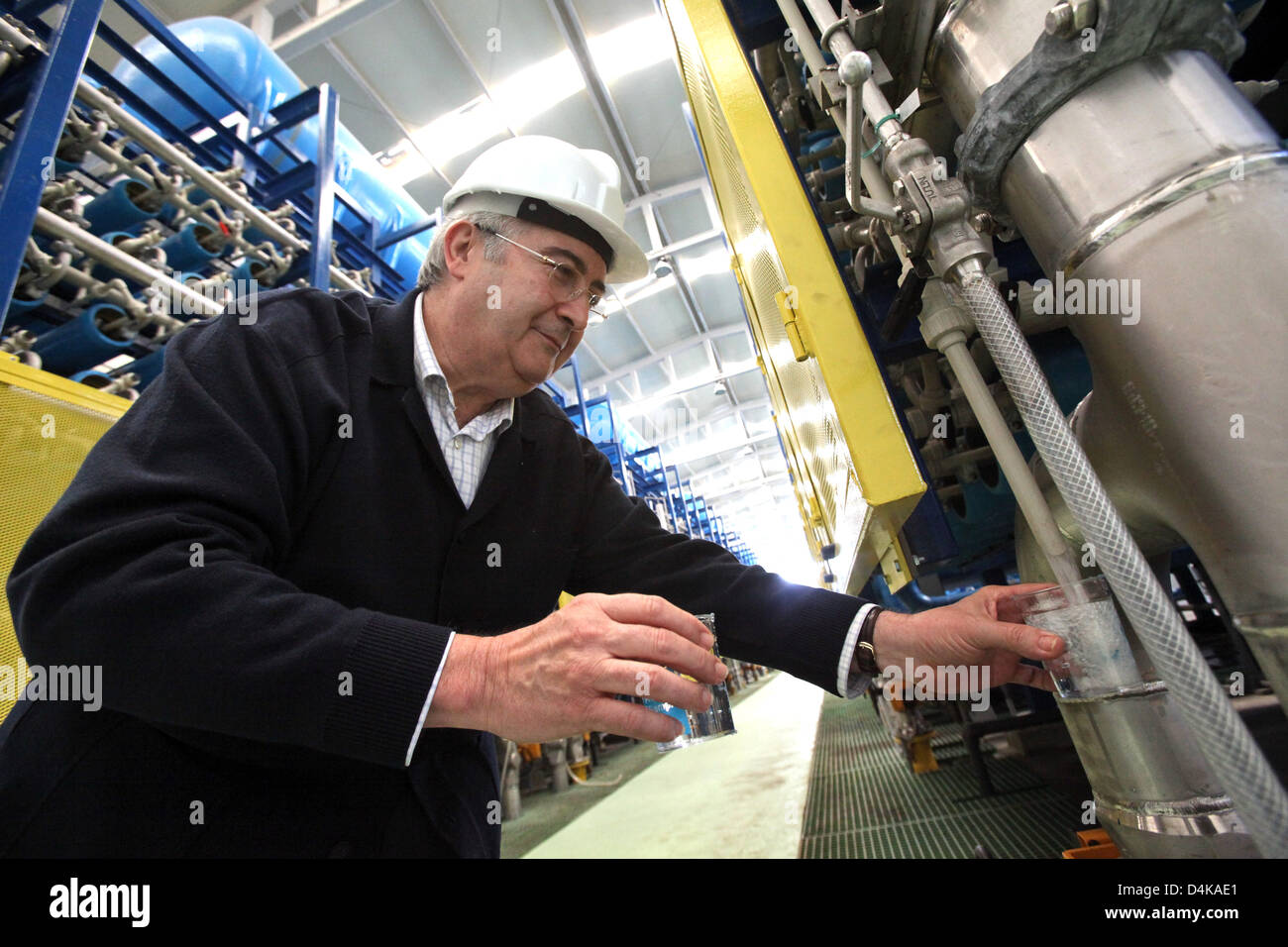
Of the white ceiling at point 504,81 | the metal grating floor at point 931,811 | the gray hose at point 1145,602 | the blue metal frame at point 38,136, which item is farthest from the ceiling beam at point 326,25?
the metal grating floor at point 931,811

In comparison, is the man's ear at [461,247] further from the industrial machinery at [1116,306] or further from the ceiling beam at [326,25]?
the ceiling beam at [326,25]

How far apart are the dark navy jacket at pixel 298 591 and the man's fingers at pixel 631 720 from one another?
0.55ft

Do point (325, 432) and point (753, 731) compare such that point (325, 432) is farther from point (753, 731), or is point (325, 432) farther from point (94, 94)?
point (753, 731)

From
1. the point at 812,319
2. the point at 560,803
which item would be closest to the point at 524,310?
the point at 812,319

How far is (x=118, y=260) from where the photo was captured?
6.55 ft

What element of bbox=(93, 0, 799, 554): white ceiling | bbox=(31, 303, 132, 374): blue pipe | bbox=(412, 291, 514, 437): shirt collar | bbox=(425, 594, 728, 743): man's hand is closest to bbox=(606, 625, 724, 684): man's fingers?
bbox=(425, 594, 728, 743): man's hand

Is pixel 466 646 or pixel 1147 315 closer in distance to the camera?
pixel 466 646

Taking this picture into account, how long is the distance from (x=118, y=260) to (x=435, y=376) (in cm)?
179

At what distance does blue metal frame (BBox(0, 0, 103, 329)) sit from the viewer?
1415mm

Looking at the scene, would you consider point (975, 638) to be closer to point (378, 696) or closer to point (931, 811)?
point (378, 696)

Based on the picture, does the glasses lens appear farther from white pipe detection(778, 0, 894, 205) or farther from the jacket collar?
white pipe detection(778, 0, 894, 205)
